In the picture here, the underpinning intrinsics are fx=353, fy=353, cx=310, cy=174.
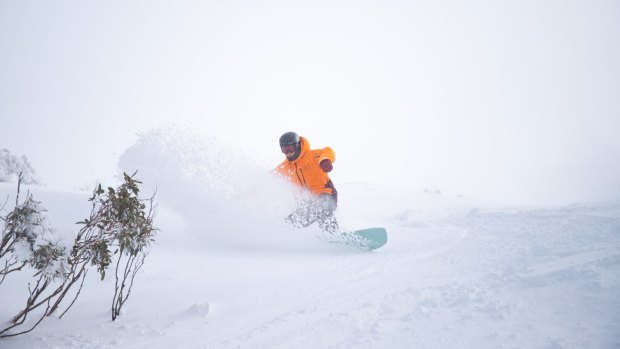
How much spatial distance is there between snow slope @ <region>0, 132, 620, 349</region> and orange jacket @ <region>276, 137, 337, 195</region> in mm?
349

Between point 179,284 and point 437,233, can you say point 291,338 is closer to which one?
point 179,284

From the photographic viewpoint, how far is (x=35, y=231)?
246 cm

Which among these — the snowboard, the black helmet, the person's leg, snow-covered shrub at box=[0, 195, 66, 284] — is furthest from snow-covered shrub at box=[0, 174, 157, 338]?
the black helmet

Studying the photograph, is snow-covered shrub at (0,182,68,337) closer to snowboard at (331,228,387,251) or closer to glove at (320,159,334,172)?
snowboard at (331,228,387,251)

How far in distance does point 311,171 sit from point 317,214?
75 centimetres

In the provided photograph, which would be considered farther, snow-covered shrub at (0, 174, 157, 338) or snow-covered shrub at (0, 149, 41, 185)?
snow-covered shrub at (0, 149, 41, 185)

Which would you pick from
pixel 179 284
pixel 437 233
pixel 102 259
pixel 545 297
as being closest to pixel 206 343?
pixel 102 259

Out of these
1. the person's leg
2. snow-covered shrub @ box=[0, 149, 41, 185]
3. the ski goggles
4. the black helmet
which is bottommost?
the person's leg

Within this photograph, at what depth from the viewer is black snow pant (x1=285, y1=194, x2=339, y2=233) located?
5770 millimetres

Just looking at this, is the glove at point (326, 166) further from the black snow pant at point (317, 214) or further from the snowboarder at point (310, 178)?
the black snow pant at point (317, 214)

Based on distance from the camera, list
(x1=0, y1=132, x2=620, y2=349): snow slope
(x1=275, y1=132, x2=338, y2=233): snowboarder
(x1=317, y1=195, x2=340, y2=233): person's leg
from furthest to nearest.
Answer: (x1=275, y1=132, x2=338, y2=233): snowboarder → (x1=317, y1=195, x2=340, y2=233): person's leg → (x1=0, y1=132, x2=620, y2=349): snow slope

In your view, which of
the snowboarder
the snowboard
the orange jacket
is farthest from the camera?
the orange jacket

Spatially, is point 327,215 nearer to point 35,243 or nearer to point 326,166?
point 326,166

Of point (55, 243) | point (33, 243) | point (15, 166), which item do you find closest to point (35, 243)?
point (33, 243)
